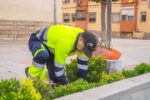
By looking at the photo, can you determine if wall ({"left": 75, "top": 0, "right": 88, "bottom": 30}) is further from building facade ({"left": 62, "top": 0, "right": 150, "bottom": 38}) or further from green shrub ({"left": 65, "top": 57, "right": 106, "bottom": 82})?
green shrub ({"left": 65, "top": 57, "right": 106, "bottom": 82})

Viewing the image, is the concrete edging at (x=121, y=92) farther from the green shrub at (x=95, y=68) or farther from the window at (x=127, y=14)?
→ the window at (x=127, y=14)

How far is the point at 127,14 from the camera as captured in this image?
33.4 m

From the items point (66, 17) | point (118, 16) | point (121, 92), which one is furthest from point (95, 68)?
point (66, 17)

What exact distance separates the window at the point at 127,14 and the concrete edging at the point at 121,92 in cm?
3034

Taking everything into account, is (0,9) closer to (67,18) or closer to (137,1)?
(137,1)

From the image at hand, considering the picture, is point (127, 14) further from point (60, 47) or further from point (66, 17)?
point (60, 47)

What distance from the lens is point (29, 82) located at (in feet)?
8.61

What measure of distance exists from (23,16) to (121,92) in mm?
15443

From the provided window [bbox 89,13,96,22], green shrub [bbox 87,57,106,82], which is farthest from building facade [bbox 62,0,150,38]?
green shrub [bbox 87,57,106,82]

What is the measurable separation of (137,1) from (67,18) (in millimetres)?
12833

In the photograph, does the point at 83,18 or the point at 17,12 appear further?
the point at 83,18

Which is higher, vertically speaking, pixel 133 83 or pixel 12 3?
pixel 12 3

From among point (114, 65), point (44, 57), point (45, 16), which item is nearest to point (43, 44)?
point (44, 57)

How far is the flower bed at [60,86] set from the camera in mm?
2443
